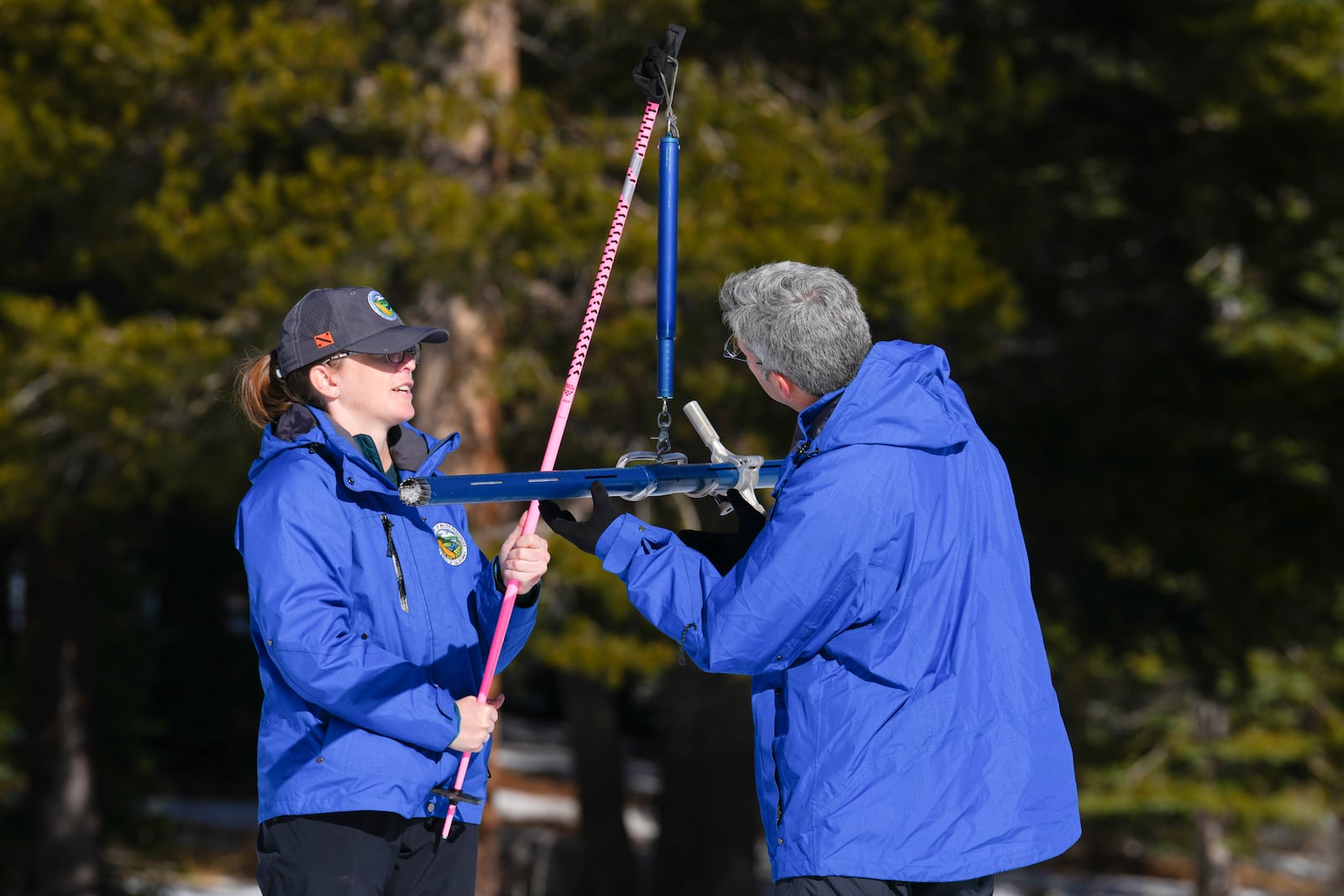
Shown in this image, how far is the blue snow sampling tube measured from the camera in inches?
92.2

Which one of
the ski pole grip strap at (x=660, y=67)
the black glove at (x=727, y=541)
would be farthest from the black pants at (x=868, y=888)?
the ski pole grip strap at (x=660, y=67)

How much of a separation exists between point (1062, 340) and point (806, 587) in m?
9.29

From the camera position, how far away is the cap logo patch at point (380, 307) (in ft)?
8.50

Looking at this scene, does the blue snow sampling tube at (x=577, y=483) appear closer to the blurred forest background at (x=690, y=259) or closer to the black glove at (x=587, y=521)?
the black glove at (x=587, y=521)

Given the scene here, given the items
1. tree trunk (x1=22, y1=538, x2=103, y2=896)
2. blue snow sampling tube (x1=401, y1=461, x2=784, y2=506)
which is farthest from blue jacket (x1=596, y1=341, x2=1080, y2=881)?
tree trunk (x1=22, y1=538, x2=103, y2=896)

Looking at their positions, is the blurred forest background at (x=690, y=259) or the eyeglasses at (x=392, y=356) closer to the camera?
Result: the eyeglasses at (x=392, y=356)

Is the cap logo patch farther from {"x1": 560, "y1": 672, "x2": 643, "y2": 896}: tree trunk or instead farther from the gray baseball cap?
{"x1": 560, "y1": 672, "x2": 643, "y2": 896}: tree trunk

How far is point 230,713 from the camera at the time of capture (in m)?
20.5

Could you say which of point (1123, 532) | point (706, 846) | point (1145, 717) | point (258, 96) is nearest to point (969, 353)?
point (1123, 532)

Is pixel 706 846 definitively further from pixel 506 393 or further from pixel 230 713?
pixel 230 713

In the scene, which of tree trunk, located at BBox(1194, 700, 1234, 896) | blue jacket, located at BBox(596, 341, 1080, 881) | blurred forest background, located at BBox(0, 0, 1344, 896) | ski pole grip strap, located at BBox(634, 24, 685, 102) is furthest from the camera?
tree trunk, located at BBox(1194, 700, 1234, 896)

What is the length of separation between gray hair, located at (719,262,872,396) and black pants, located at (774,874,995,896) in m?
0.75

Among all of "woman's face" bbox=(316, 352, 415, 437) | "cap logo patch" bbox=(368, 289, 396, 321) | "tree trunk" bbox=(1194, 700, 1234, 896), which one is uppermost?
"cap logo patch" bbox=(368, 289, 396, 321)

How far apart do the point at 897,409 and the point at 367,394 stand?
3.16 feet
